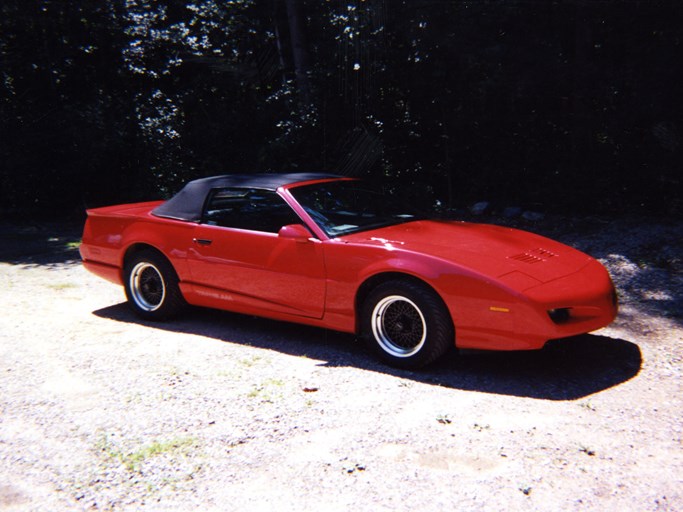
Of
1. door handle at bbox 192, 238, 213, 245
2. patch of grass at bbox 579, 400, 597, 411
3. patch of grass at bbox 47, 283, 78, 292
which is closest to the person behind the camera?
patch of grass at bbox 579, 400, 597, 411

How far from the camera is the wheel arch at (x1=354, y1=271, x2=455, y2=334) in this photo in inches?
171

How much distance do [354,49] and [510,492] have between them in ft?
33.5

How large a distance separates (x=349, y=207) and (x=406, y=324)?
1285 millimetres

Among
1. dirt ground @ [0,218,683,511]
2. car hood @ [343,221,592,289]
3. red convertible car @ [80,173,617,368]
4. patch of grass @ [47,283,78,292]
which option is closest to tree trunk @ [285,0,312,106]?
patch of grass @ [47,283,78,292]

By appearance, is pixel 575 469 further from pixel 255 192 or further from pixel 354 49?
pixel 354 49

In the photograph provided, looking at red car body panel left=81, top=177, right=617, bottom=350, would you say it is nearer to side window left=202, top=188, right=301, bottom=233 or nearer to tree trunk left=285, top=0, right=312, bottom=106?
side window left=202, top=188, right=301, bottom=233

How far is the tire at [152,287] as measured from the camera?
5.80 m

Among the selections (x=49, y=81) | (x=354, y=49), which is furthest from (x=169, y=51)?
(x=354, y=49)

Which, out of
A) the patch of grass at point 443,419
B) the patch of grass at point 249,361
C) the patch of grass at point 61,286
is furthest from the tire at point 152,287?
the patch of grass at point 443,419

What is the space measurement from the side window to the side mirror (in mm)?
156

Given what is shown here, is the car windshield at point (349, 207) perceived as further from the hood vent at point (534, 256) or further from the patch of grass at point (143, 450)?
the patch of grass at point (143, 450)

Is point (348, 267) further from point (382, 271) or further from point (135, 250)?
point (135, 250)

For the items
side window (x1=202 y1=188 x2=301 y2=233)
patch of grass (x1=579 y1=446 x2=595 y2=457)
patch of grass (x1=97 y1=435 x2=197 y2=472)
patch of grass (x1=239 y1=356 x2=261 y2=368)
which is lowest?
patch of grass (x1=579 y1=446 x2=595 y2=457)

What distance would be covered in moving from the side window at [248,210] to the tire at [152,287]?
25.2 inches
